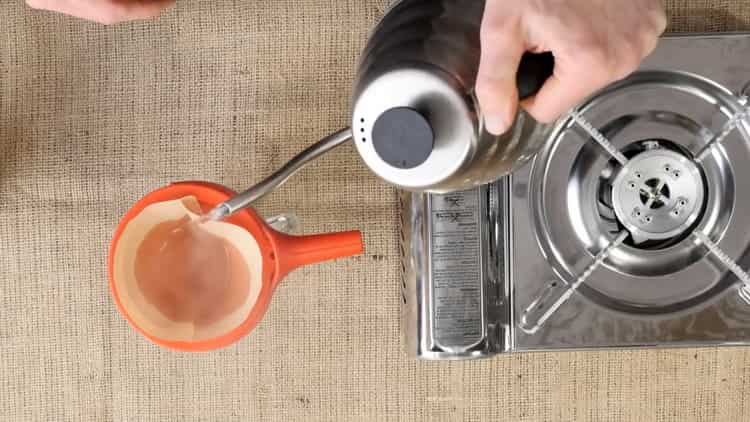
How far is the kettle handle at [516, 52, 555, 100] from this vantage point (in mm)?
435

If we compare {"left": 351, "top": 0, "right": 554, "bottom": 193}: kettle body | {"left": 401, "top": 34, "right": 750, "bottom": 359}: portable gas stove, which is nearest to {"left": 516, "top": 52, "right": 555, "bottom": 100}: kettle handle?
{"left": 351, "top": 0, "right": 554, "bottom": 193}: kettle body

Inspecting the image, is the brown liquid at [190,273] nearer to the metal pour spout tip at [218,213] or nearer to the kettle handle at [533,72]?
the metal pour spout tip at [218,213]

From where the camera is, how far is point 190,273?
0.60 meters

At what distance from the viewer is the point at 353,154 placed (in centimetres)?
71

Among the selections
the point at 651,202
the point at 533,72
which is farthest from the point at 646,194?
the point at 533,72

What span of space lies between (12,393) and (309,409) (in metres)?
0.29

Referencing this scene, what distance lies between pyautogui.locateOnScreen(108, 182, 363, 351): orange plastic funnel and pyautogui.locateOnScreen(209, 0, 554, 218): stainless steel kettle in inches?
6.7

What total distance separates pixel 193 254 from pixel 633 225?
0.37m

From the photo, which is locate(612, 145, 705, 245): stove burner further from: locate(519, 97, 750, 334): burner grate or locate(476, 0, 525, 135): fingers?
locate(476, 0, 525, 135): fingers

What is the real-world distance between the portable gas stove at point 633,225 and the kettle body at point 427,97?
0.68ft

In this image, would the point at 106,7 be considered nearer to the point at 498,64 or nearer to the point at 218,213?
the point at 218,213

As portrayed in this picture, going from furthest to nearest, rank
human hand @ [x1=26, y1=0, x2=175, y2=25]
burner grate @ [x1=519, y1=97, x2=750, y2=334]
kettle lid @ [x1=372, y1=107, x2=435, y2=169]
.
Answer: burner grate @ [x1=519, y1=97, x2=750, y2=334], human hand @ [x1=26, y1=0, x2=175, y2=25], kettle lid @ [x1=372, y1=107, x2=435, y2=169]

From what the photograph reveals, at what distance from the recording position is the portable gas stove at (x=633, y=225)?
2.11ft

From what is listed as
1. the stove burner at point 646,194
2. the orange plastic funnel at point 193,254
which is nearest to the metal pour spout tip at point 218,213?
the orange plastic funnel at point 193,254
